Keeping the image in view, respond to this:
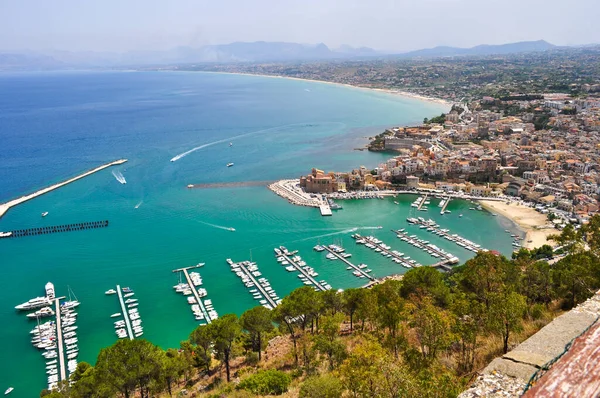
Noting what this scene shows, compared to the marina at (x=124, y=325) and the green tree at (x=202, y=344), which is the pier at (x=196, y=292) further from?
the green tree at (x=202, y=344)

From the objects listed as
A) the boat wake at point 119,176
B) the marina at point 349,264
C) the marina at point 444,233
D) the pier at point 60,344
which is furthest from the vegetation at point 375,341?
the boat wake at point 119,176

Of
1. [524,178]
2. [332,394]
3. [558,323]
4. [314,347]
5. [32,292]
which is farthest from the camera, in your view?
[524,178]

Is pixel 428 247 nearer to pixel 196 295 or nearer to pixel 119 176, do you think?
pixel 196 295

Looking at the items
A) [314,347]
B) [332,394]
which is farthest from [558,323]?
[314,347]

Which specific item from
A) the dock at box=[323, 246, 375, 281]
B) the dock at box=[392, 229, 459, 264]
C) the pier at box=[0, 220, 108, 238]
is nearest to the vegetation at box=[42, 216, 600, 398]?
the dock at box=[323, 246, 375, 281]

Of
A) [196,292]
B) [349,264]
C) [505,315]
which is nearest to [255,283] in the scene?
[196,292]

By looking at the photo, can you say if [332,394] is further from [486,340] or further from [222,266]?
[222,266]

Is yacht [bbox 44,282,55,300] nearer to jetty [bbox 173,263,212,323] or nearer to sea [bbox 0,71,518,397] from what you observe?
sea [bbox 0,71,518,397]
